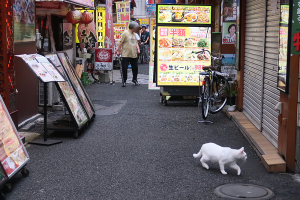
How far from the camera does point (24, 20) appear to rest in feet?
30.6

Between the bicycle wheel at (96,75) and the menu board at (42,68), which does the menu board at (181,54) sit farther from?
the bicycle wheel at (96,75)

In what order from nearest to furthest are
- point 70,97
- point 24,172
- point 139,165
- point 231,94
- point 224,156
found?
point 24,172, point 224,156, point 139,165, point 70,97, point 231,94

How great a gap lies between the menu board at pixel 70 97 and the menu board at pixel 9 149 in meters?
2.34

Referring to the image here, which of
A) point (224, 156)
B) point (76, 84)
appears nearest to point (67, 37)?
point (76, 84)

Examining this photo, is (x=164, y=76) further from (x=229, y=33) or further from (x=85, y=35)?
(x=85, y=35)

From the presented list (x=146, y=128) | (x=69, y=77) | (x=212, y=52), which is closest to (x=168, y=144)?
(x=146, y=128)

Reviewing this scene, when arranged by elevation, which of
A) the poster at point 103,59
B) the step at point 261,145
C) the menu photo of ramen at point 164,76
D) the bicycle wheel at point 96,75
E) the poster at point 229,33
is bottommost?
the step at point 261,145

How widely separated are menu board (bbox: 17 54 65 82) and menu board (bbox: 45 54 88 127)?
0.29 m

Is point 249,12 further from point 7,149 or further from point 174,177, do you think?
point 7,149

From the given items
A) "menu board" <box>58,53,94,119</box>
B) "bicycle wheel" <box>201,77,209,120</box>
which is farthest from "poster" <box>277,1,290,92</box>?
"menu board" <box>58,53,94,119</box>

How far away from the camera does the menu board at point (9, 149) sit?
5.31m

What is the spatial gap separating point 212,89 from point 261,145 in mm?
3482

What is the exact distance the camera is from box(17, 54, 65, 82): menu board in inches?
290

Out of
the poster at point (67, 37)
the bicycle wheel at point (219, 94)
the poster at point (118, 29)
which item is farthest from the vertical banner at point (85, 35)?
the bicycle wheel at point (219, 94)
